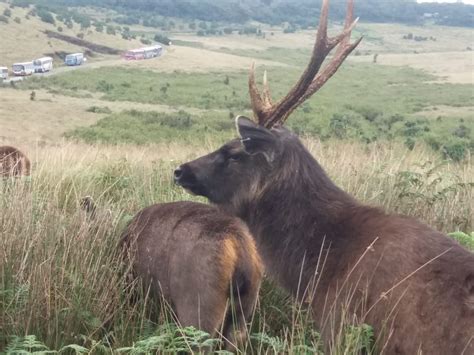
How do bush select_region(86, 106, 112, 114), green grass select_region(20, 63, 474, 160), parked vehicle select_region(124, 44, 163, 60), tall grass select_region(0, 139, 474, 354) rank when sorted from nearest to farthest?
tall grass select_region(0, 139, 474, 354)
green grass select_region(20, 63, 474, 160)
bush select_region(86, 106, 112, 114)
parked vehicle select_region(124, 44, 163, 60)

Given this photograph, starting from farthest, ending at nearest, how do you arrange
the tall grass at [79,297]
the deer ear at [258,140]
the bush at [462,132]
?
the bush at [462,132] < the deer ear at [258,140] < the tall grass at [79,297]

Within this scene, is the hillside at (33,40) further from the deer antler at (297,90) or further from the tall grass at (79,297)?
the deer antler at (297,90)

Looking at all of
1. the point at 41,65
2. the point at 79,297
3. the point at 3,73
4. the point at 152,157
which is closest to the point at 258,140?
the point at 79,297

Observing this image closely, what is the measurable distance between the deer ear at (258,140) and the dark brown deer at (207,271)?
1.70ft

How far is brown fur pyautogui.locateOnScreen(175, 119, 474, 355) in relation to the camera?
3611mm

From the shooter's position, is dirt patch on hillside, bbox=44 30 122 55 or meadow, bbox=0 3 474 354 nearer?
meadow, bbox=0 3 474 354

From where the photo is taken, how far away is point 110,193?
312 inches

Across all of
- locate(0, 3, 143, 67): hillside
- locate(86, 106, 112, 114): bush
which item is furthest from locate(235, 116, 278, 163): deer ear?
locate(0, 3, 143, 67): hillside

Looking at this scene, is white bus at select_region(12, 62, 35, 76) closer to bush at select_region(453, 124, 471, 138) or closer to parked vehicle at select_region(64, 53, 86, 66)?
parked vehicle at select_region(64, 53, 86, 66)

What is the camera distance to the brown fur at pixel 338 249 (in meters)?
3.61

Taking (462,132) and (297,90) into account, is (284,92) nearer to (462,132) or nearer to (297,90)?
(462,132)

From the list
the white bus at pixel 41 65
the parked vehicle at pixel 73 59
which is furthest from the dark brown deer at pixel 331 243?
the parked vehicle at pixel 73 59

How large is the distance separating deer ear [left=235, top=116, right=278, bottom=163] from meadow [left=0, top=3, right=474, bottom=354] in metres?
1.11

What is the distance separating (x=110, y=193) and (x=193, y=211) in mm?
3178
